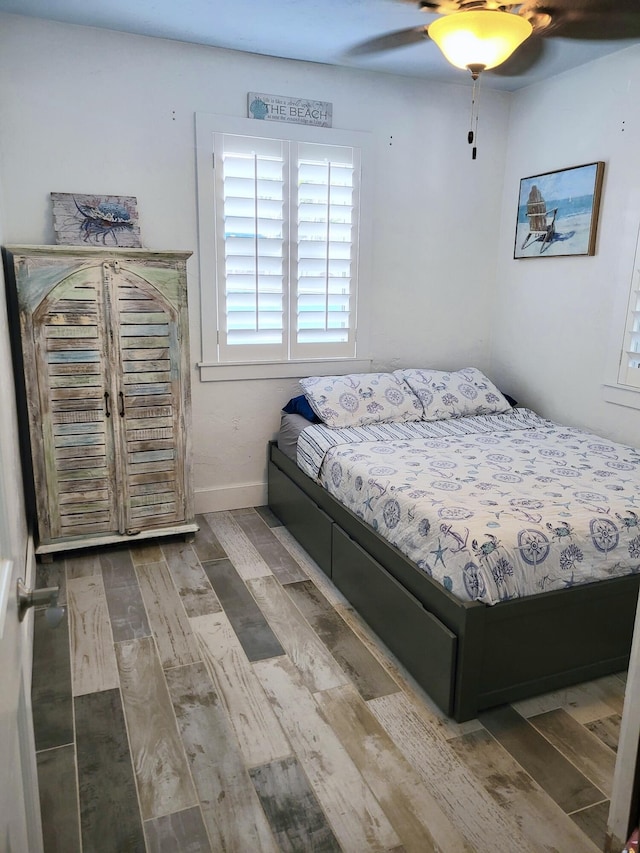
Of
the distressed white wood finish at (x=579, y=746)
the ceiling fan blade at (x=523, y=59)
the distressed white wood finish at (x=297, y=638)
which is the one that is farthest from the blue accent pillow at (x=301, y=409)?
the ceiling fan blade at (x=523, y=59)

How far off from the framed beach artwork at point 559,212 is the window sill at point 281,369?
1274 mm

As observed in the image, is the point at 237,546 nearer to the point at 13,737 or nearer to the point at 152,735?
the point at 152,735

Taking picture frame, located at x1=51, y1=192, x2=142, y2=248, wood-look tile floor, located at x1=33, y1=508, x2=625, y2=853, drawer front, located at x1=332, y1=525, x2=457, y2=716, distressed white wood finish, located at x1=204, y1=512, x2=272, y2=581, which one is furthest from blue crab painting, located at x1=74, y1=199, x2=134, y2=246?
drawer front, located at x1=332, y1=525, x2=457, y2=716

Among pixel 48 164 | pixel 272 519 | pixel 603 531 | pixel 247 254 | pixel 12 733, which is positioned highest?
pixel 48 164

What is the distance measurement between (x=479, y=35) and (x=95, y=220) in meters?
1.95

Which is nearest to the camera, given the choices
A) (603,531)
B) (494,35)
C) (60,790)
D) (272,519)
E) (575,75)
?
(60,790)

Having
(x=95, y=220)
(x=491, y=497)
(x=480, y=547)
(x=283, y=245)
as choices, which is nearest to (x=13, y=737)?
(x=480, y=547)

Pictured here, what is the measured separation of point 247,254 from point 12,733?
9.95ft

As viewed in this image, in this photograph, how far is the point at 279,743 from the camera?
1.90m

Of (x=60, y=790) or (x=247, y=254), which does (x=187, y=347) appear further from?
(x=60, y=790)

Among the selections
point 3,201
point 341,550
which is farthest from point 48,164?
point 341,550

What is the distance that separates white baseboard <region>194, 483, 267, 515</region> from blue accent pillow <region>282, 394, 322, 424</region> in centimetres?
53

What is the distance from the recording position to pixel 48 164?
3.06m

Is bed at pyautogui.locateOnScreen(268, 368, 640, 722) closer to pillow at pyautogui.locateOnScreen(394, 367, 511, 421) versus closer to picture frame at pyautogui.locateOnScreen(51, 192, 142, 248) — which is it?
pillow at pyautogui.locateOnScreen(394, 367, 511, 421)
